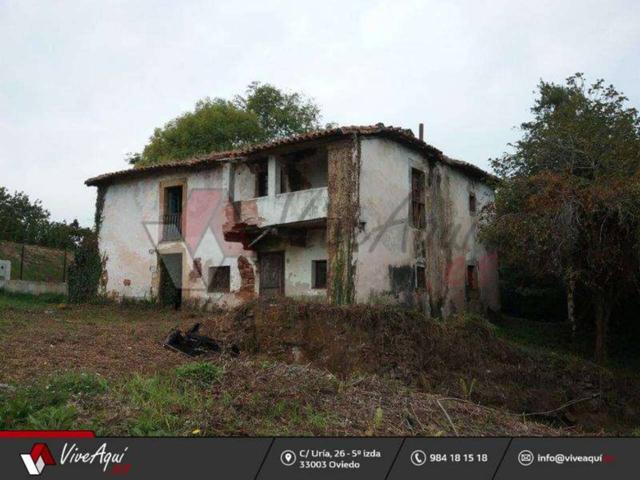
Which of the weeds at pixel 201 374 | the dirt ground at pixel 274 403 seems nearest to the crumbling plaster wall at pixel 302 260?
the dirt ground at pixel 274 403

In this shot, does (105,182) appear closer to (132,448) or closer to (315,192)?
(315,192)

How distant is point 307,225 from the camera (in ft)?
57.7

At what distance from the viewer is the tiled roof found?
16.5 metres

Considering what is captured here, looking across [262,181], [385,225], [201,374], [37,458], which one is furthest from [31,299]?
[37,458]

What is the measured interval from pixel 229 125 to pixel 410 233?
1588 cm

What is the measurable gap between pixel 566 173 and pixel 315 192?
6.60m

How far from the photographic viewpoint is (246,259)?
19.3m

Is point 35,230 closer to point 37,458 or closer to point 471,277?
point 471,277

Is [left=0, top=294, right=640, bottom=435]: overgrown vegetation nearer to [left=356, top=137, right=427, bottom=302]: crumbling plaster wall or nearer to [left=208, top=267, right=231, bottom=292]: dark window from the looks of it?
[left=208, top=267, right=231, bottom=292]: dark window

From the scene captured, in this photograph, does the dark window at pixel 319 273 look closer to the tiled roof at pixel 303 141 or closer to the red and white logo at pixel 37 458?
the tiled roof at pixel 303 141

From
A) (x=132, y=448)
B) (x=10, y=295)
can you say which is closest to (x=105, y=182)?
(x=10, y=295)

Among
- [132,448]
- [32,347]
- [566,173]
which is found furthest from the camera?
[566,173]

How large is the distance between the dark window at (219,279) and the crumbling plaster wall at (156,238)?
0.62ft

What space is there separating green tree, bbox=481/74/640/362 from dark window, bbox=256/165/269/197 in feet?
22.5
